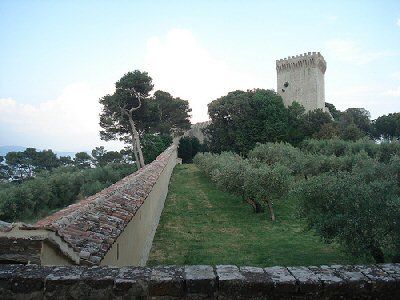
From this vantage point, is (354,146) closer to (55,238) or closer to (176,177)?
(176,177)

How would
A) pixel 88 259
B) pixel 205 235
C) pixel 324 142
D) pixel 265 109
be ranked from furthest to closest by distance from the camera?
pixel 265 109 < pixel 324 142 < pixel 205 235 < pixel 88 259

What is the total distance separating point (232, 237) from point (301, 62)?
1958 inches

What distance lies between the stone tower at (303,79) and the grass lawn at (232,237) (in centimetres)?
3903

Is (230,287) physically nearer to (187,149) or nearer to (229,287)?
(229,287)

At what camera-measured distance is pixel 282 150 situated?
32781mm

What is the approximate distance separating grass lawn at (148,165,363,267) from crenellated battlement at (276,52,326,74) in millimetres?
41009

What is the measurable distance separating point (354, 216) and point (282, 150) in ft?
72.3

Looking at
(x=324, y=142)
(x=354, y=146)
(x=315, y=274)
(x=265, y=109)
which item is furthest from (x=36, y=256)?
(x=265, y=109)

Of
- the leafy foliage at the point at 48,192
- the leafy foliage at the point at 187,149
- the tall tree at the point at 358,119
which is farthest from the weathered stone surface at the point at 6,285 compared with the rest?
the tall tree at the point at 358,119

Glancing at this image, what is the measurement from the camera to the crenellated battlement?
59250mm

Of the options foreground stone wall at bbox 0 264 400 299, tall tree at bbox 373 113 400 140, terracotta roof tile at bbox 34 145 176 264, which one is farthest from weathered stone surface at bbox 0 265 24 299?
tall tree at bbox 373 113 400 140

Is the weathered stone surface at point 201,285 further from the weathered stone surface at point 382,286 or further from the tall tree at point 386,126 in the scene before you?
the tall tree at point 386,126

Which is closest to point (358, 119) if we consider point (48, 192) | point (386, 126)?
point (386, 126)

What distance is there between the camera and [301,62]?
59906mm
